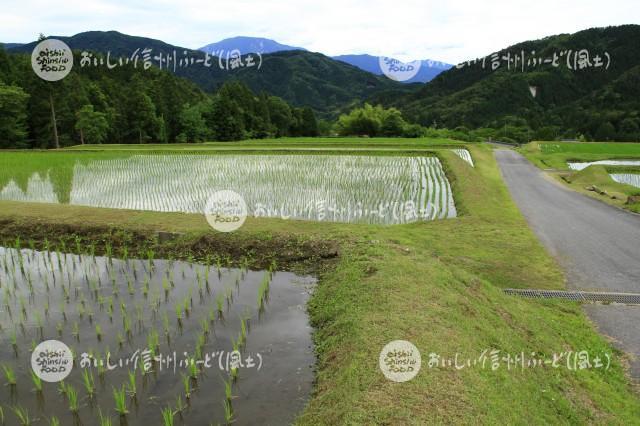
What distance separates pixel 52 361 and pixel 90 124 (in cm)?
4318

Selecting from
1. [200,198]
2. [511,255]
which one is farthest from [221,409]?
[200,198]

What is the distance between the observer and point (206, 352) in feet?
18.8

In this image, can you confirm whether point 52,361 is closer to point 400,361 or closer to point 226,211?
point 400,361

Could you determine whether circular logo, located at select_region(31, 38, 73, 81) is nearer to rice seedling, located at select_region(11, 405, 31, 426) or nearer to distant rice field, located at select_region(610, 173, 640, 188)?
rice seedling, located at select_region(11, 405, 31, 426)

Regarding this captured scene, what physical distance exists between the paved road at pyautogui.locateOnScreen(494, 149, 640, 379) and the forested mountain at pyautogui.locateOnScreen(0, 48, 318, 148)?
38521mm

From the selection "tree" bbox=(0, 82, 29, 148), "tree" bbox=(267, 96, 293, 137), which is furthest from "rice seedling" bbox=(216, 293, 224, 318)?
"tree" bbox=(267, 96, 293, 137)

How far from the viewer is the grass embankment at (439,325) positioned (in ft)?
14.2

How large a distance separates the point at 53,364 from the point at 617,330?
25.6ft

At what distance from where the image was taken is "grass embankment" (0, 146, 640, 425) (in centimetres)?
432

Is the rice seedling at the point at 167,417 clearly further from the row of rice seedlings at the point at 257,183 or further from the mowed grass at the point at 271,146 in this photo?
the mowed grass at the point at 271,146

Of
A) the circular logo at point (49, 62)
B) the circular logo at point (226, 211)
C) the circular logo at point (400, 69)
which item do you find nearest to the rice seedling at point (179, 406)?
the circular logo at point (226, 211)

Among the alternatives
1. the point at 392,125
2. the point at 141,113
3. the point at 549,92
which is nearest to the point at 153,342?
the point at 141,113

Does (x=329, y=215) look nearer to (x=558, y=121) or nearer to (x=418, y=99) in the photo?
(x=558, y=121)

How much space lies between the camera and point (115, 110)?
48594 millimetres
